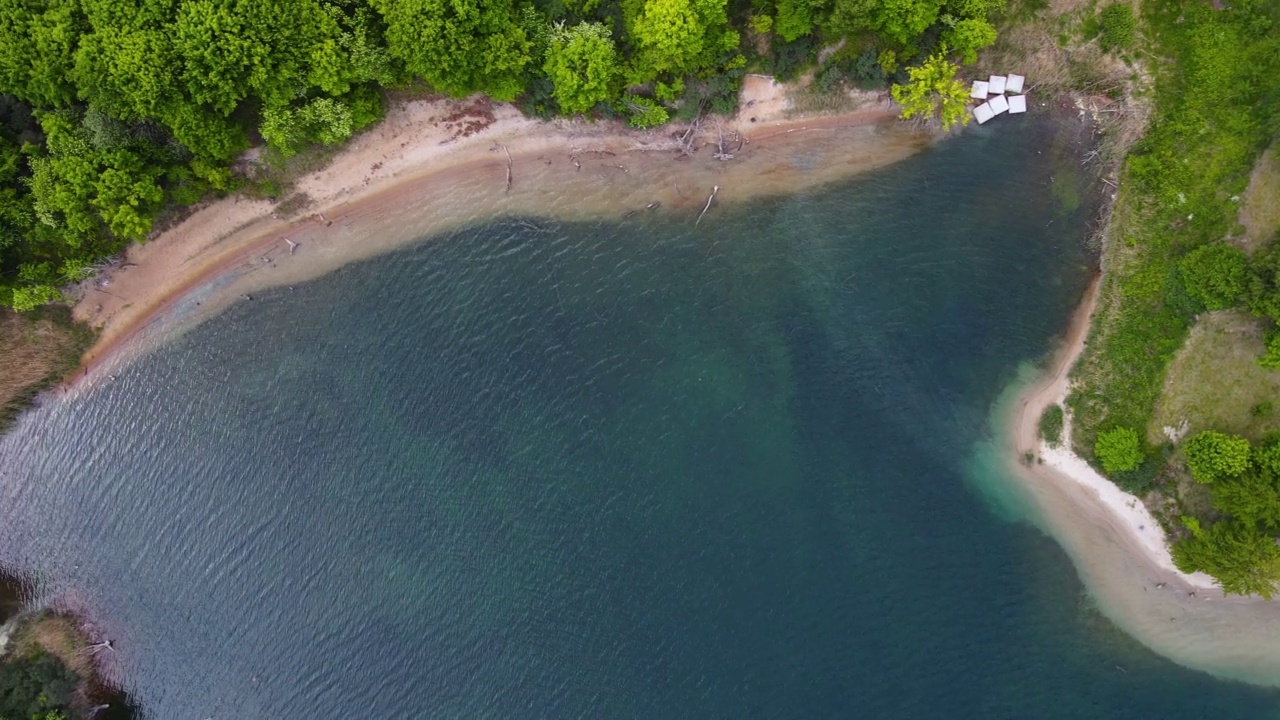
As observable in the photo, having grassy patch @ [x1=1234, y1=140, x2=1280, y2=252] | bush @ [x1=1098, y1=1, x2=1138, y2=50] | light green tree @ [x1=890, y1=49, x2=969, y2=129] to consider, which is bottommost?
grassy patch @ [x1=1234, y1=140, x2=1280, y2=252]

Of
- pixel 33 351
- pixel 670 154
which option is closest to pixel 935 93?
pixel 670 154

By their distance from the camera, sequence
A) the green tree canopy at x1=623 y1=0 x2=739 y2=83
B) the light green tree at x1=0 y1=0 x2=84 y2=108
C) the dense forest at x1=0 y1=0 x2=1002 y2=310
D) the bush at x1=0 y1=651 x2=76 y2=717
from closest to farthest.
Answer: the light green tree at x1=0 y1=0 x2=84 y2=108
the dense forest at x1=0 y1=0 x2=1002 y2=310
the green tree canopy at x1=623 y1=0 x2=739 y2=83
the bush at x1=0 y1=651 x2=76 y2=717

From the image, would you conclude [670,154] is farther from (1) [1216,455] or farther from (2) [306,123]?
(1) [1216,455]

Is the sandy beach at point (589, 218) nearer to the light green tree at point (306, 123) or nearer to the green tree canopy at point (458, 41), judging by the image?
the light green tree at point (306, 123)

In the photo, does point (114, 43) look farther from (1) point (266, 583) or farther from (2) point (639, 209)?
(1) point (266, 583)

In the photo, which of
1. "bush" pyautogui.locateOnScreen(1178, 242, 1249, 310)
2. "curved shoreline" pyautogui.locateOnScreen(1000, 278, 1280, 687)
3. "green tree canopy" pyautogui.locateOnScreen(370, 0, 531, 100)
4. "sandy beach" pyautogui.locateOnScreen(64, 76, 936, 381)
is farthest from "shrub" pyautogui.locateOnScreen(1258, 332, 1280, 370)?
"green tree canopy" pyautogui.locateOnScreen(370, 0, 531, 100)

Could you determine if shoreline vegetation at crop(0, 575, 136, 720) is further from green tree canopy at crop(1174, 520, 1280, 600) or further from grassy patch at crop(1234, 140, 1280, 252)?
grassy patch at crop(1234, 140, 1280, 252)
